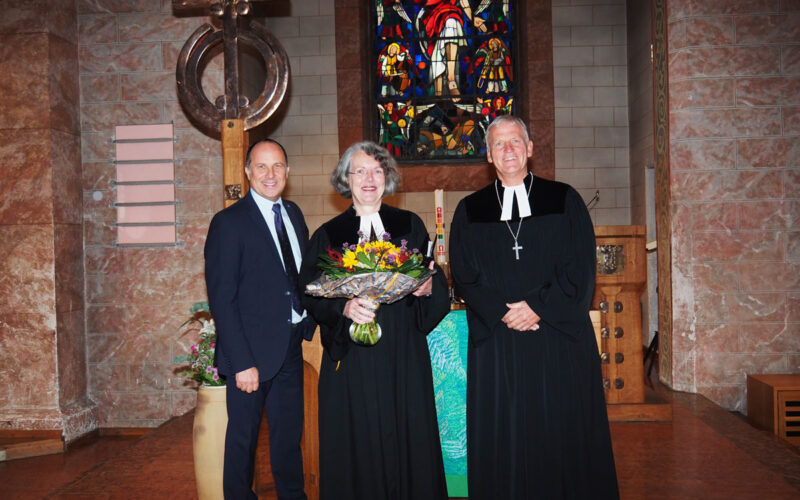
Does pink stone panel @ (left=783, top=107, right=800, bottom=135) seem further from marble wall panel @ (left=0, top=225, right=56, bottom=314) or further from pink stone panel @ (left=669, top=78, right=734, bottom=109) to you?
marble wall panel @ (left=0, top=225, right=56, bottom=314)

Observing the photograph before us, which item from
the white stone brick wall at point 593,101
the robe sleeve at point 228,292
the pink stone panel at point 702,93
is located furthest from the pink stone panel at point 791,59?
the robe sleeve at point 228,292

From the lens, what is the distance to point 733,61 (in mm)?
5539

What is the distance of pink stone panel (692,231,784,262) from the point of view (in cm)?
552

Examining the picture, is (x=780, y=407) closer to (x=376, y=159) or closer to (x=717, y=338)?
(x=717, y=338)

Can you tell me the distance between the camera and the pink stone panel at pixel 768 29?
5.49 m

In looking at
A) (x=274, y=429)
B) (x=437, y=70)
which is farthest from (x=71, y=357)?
(x=437, y=70)

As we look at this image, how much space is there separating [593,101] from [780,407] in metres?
4.13

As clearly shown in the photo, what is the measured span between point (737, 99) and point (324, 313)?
4.57 meters

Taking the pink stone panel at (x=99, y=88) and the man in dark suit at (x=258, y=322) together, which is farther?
the pink stone panel at (x=99, y=88)

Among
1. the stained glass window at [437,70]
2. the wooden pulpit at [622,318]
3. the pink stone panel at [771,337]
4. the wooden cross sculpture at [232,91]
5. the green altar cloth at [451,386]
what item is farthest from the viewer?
the stained glass window at [437,70]

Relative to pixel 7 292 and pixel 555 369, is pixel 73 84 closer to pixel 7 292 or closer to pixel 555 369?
pixel 7 292

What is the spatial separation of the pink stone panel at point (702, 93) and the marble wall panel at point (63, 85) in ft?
16.5

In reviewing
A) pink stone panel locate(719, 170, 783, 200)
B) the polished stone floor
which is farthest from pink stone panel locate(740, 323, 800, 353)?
pink stone panel locate(719, 170, 783, 200)

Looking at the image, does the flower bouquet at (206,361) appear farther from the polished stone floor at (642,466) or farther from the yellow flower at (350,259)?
the yellow flower at (350,259)
